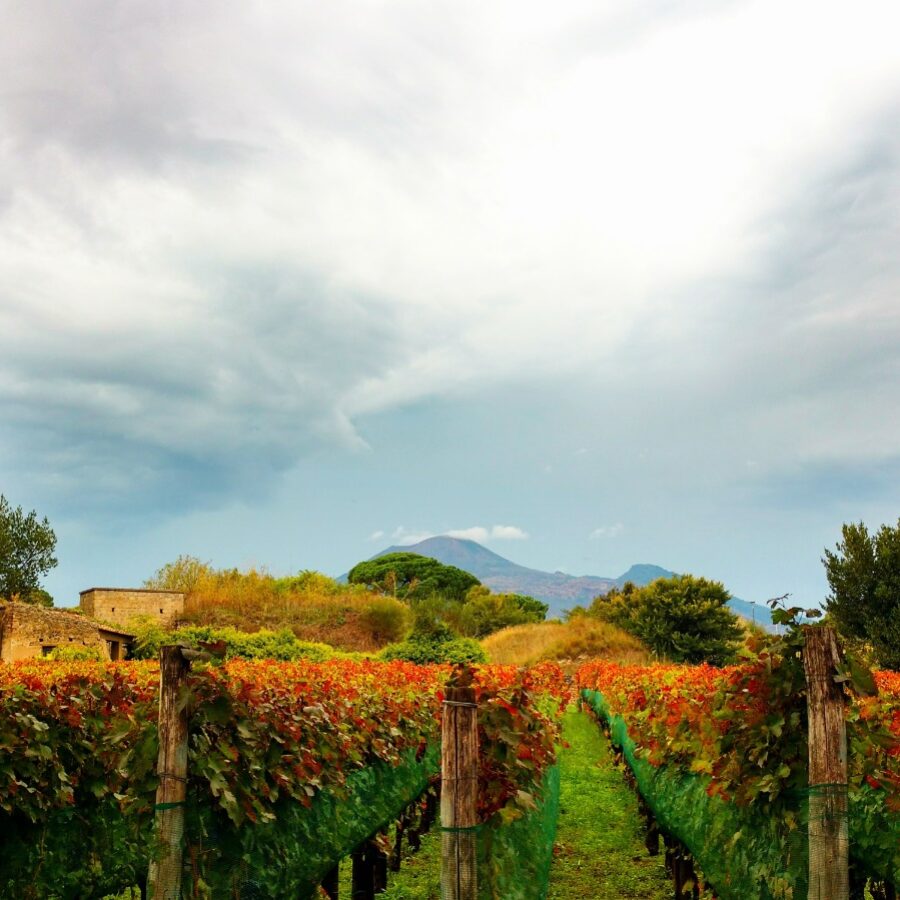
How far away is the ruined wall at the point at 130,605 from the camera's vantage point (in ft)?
132

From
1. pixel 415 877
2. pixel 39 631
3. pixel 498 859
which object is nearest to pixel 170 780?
pixel 498 859

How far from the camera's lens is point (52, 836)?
596 centimetres

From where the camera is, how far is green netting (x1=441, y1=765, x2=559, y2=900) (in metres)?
4.76

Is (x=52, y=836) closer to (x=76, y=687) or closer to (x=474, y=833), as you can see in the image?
(x=76, y=687)

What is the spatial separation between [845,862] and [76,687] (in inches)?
194

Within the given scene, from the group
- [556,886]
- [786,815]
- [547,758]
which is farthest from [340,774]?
[556,886]

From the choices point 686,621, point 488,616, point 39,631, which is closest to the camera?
point 39,631

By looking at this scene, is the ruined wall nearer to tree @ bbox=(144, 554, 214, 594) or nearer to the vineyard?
tree @ bbox=(144, 554, 214, 594)

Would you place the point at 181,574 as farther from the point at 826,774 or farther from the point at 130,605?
the point at 826,774

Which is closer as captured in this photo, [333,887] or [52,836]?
[52,836]

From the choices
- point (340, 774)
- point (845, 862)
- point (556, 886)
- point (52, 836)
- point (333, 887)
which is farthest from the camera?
point (556, 886)

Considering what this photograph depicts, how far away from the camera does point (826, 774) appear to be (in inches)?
203

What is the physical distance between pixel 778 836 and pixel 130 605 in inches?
1506

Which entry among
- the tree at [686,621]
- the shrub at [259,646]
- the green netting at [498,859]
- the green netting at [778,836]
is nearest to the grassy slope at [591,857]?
the green netting at [778,836]
